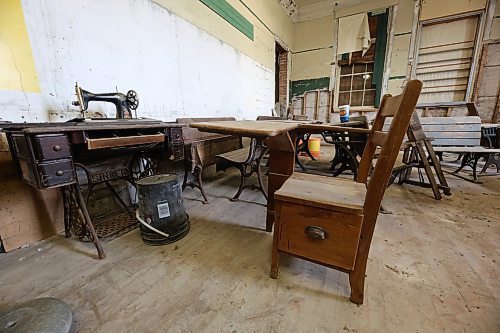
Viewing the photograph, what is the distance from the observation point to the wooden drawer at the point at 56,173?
1078mm

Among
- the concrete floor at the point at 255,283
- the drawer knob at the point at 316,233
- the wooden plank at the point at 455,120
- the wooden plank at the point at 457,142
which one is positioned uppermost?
the wooden plank at the point at 455,120

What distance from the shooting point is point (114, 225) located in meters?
1.75

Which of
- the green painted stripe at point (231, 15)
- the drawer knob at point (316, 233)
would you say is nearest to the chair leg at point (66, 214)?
the drawer knob at point (316, 233)

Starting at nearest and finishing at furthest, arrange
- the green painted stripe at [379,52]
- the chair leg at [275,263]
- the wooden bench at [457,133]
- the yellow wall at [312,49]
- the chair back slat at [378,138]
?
the chair back slat at [378,138]
the chair leg at [275,263]
the wooden bench at [457,133]
the green painted stripe at [379,52]
the yellow wall at [312,49]

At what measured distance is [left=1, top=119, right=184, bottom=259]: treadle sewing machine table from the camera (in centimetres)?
108

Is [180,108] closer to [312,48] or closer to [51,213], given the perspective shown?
[51,213]

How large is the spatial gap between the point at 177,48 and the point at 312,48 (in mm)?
5050

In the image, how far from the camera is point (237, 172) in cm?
341

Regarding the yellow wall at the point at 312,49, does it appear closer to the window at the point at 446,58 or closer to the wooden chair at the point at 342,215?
the window at the point at 446,58

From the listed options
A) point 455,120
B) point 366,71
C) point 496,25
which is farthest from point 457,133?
point 496,25

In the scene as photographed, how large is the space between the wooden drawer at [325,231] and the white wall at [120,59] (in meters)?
1.78

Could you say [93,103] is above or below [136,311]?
above

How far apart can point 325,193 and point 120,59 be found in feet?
6.89

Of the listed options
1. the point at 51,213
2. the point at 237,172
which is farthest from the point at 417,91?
the point at 237,172
